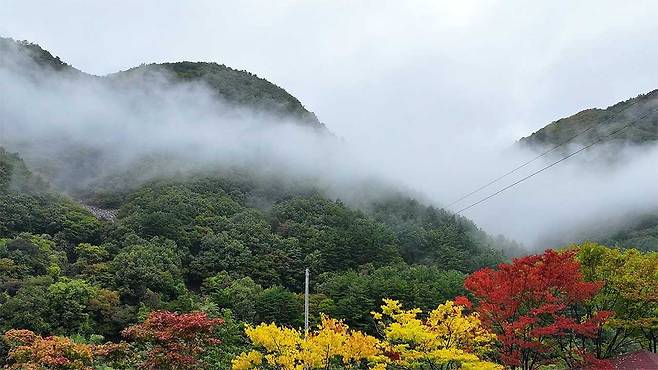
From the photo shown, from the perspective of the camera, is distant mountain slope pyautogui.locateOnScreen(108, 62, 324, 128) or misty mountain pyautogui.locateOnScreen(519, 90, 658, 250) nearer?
misty mountain pyautogui.locateOnScreen(519, 90, 658, 250)

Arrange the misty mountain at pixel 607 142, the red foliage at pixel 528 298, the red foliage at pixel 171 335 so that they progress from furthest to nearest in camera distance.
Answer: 1. the misty mountain at pixel 607 142
2. the red foliage at pixel 528 298
3. the red foliage at pixel 171 335

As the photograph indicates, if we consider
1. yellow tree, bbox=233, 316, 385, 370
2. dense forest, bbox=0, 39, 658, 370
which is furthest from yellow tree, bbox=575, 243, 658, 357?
yellow tree, bbox=233, 316, 385, 370

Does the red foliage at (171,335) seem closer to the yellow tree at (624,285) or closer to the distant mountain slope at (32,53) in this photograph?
the yellow tree at (624,285)

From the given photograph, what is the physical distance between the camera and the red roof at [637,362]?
20.6 meters

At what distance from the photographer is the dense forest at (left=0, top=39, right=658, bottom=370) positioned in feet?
61.2

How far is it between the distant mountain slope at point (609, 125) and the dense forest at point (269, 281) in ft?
92.9

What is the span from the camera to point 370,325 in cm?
3469

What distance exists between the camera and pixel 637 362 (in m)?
21.1

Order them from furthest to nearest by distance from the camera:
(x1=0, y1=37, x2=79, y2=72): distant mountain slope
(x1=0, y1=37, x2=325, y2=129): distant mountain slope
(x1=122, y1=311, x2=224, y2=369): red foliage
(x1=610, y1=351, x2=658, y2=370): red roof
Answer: (x1=0, y1=37, x2=325, y2=129): distant mountain slope, (x1=0, y1=37, x2=79, y2=72): distant mountain slope, (x1=610, y1=351, x2=658, y2=370): red roof, (x1=122, y1=311, x2=224, y2=369): red foliage

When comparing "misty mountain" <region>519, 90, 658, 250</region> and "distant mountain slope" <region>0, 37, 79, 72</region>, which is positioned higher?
"distant mountain slope" <region>0, 37, 79, 72</region>

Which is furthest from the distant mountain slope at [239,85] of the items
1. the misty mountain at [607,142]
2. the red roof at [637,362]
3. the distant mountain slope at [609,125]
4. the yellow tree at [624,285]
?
the red roof at [637,362]

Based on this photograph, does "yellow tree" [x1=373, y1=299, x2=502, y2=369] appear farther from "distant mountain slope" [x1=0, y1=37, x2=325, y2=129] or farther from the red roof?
"distant mountain slope" [x1=0, y1=37, x2=325, y2=129]

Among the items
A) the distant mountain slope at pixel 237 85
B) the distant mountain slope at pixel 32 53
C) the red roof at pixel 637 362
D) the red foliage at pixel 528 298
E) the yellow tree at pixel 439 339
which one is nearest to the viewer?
the yellow tree at pixel 439 339

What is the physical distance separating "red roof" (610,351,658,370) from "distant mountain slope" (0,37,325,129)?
80997mm
